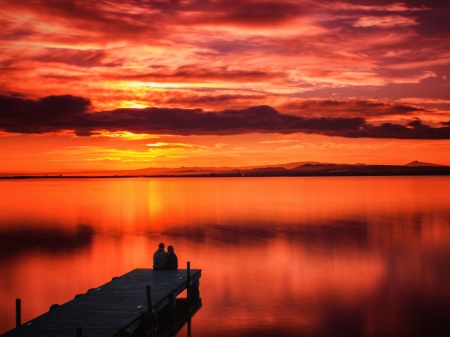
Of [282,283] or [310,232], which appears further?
[310,232]

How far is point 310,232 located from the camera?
53219 mm

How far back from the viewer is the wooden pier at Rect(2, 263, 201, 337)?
615 inches

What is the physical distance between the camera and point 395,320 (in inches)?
871

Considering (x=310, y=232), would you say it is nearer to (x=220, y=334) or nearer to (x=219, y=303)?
(x=219, y=303)

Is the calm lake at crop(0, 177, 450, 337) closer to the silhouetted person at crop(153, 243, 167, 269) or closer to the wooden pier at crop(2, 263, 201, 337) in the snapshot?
the wooden pier at crop(2, 263, 201, 337)

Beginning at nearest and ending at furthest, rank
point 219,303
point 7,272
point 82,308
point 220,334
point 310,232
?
point 82,308, point 220,334, point 219,303, point 7,272, point 310,232

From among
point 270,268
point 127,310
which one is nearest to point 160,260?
point 127,310

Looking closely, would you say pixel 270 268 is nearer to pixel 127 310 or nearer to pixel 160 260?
pixel 160 260

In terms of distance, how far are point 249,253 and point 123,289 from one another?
19.3m

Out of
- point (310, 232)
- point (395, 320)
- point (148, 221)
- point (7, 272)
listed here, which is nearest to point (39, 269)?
point (7, 272)

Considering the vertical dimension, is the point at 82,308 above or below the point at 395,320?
above

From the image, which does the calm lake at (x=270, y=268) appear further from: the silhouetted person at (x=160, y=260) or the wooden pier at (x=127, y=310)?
the silhouetted person at (x=160, y=260)

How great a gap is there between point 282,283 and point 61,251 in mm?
19884

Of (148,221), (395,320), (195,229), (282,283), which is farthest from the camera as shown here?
(148,221)
